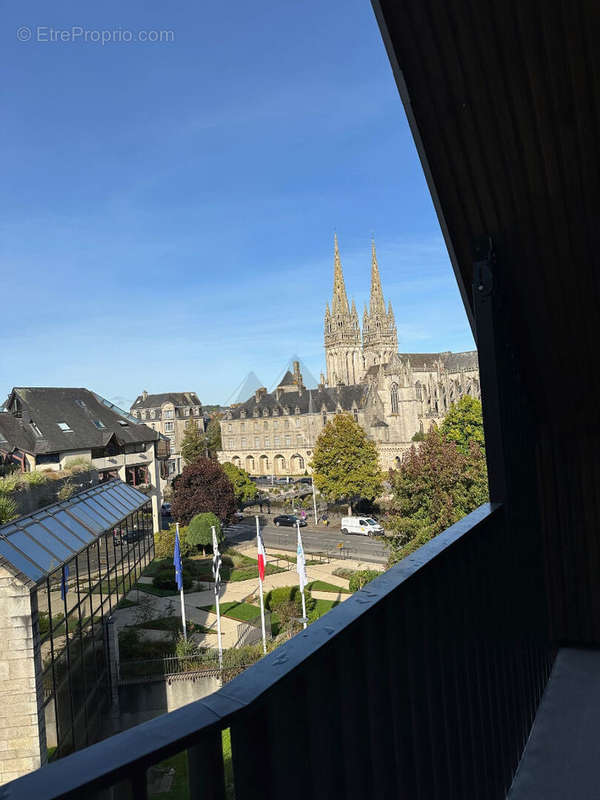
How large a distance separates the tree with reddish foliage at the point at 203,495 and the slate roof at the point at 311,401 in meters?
35.4

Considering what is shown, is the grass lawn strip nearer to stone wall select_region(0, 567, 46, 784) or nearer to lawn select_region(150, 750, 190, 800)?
stone wall select_region(0, 567, 46, 784)

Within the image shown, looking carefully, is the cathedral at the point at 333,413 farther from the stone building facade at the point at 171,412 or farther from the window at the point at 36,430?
the window at the point at 36,430

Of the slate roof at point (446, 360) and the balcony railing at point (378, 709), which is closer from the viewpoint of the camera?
the balcony railing at point (378, 709)

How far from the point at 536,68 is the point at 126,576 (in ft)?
49.8

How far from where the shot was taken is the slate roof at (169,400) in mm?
83125

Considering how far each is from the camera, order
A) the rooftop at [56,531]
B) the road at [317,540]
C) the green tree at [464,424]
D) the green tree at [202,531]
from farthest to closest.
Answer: the green tree at [464,424]
the road at [317,540]
the green tree at [202,531]
the rooftop at [56,531]

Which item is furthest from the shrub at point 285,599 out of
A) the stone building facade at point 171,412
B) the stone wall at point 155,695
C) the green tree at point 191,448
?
the stone building facade at point 171,412

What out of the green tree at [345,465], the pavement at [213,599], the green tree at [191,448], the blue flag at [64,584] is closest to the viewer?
the blue flag at [64,584]

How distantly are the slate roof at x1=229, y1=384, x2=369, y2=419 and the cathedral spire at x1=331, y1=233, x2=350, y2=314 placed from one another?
32035 millimetres

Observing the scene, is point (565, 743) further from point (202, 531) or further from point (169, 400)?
point (169, 400)

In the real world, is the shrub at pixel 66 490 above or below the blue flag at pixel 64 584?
below

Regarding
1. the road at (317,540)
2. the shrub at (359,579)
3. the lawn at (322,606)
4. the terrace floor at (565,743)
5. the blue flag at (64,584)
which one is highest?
the terrace floor at (565,743)

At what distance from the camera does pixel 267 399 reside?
7694 cm

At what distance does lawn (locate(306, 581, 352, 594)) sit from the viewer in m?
25.4
